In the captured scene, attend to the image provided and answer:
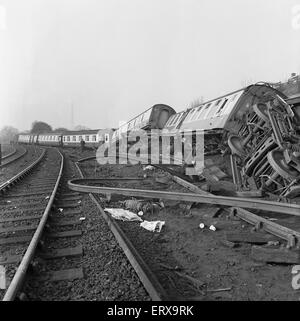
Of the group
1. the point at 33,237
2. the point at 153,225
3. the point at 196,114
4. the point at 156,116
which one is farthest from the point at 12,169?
the point at 33,237

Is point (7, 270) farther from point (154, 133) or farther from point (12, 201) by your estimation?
point (154, 133)

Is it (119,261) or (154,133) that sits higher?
(154,133)

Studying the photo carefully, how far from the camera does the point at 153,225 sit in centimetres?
612

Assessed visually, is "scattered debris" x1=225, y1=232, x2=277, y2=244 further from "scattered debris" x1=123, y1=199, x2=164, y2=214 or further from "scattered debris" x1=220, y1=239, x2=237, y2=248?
"scattered debris" x1=123, y1=199, x2=164, y2=214

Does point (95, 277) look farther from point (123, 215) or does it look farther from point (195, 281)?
point (123, 215)

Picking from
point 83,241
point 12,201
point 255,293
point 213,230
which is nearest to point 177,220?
point 213,230

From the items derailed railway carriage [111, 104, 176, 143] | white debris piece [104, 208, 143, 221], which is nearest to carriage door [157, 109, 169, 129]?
derailed railway carriage [111, 104, 176, 143]

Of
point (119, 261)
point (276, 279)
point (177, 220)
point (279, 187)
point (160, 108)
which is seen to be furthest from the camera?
point (160, 108)

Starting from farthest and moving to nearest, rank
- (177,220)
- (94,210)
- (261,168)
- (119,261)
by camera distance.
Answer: (261,168) < (94,210) < (177,220) < (119,261)

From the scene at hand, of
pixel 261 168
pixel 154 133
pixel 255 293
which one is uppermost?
pixel 154 133

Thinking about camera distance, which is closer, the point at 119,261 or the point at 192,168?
the point at 119,261

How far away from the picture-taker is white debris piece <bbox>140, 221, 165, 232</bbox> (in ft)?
19.9

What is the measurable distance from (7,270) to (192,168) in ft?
26.5

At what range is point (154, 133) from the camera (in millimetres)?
20297
